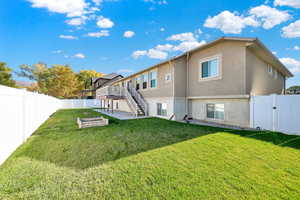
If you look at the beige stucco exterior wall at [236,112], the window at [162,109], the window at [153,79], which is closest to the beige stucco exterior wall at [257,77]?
the beige stucco exterior wall at [236,112]

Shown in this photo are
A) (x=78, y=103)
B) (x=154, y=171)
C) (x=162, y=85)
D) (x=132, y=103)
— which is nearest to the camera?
(x=154, y=171)

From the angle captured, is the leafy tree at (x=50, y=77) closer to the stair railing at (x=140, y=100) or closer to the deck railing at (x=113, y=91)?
the deck railing at (x=113, y=91)

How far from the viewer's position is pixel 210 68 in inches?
336

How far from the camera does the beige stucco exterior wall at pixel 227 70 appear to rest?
7180 millimetres

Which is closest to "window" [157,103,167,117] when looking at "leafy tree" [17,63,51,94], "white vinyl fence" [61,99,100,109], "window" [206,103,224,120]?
"window" [206,103,224,120]

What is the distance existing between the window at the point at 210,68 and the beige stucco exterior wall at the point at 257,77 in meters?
1.66

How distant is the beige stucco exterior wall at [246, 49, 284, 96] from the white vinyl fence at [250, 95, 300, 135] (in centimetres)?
114

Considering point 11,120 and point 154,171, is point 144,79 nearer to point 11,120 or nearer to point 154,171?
point 11,120

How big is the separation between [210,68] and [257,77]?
123 inches

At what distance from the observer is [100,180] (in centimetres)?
251

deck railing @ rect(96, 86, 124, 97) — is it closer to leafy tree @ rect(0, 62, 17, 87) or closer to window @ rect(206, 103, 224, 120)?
window @ rect(206, 103, 224, 120)

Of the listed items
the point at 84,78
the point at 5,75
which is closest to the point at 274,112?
the point at 5,75

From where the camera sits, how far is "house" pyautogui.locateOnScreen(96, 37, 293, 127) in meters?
7.25

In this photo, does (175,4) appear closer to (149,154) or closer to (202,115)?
(202,115)
